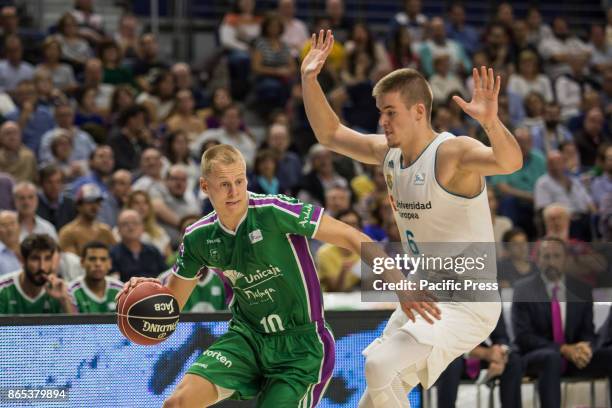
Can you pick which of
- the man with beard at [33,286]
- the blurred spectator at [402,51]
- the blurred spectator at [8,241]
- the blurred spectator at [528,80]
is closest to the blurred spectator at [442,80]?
the blurred spectator at [402,51]

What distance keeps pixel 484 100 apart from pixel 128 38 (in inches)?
402

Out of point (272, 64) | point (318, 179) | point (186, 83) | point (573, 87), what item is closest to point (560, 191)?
point (318, 179)

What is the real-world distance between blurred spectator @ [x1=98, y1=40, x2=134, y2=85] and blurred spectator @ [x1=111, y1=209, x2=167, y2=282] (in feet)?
14.5

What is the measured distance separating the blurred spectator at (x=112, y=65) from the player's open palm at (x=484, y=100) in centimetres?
927

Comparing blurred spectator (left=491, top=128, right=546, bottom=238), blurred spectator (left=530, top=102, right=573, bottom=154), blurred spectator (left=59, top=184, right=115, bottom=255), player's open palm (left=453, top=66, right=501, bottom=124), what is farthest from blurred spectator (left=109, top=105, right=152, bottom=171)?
player's open palm (left=453, top=66, right=501, bottom=124)

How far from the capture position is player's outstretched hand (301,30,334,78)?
21.2 ft

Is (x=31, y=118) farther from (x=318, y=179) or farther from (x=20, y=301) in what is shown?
(x=20, y=301)

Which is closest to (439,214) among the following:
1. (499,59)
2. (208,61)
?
(208,61)

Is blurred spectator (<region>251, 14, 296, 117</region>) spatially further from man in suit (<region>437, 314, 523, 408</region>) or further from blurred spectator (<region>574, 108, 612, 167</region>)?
man in suit (<region>437, 314, 523, 408</region>)

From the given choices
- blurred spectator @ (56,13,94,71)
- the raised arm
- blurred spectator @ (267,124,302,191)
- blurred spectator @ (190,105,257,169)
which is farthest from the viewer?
blurred spectator @ (56,13,94,71)

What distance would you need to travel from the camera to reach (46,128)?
12.8 metres

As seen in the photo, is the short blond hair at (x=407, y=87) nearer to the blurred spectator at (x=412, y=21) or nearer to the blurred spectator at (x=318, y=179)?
the blurred spectator at (x=318, y=179)

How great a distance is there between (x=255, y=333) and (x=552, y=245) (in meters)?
4.36

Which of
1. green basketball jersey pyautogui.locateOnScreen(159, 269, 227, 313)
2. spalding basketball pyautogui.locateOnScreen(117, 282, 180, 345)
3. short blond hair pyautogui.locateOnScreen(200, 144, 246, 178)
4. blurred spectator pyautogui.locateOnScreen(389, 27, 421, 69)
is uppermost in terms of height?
short blond hair pyautogui.locateOnScreen(200, 144, 246, 178)
